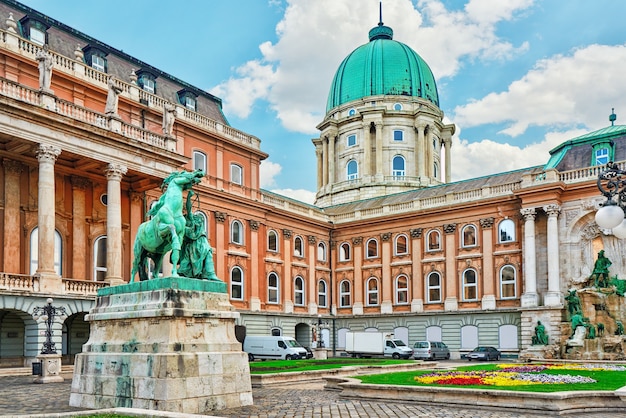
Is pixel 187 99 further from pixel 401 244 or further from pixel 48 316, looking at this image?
pixel 48 316

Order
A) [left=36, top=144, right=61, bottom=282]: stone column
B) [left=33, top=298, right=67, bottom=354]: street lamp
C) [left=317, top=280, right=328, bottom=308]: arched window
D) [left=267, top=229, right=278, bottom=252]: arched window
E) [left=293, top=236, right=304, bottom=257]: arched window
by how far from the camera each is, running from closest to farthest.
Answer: [left=33, top=298, right=67, bottom=354]: street lamp < [left=36, top=144, right=61, bottom=282]: stone column < [left=267, top=229, right=278, bottom=252]: arched window < [left=293, top=236, right=304, bottom=257]: arched window < [left=317, top=280, right=328, bottom=308]: arched window

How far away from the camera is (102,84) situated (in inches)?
1497

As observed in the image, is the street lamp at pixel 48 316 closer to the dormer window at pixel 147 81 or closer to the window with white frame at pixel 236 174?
the dormer window at pixel 147 81

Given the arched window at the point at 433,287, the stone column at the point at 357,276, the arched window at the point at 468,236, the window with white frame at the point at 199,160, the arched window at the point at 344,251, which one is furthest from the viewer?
the arched window at the point at 344,251

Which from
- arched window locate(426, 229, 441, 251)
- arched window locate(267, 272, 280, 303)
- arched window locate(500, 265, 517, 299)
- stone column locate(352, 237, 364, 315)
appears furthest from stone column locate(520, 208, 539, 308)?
arched window locate(267, 272, 280, 303)

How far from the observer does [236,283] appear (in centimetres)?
4838

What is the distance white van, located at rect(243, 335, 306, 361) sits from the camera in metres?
41.1

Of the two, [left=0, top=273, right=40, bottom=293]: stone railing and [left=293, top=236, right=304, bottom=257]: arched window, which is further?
[left=293, top=236, right=304, bottom=257]: arched window

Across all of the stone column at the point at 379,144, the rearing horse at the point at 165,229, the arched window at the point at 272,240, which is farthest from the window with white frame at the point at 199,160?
the stone column at the point at 379,144

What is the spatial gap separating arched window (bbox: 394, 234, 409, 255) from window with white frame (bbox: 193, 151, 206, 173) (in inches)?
726

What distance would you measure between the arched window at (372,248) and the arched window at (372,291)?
2.08 meters

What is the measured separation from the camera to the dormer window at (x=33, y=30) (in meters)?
36.1

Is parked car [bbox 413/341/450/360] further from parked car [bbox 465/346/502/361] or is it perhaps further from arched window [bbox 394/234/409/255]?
arched window [bbox 394/234/409/255]

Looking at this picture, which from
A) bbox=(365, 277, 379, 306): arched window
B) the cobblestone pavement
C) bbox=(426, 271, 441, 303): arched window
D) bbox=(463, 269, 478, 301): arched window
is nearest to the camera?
the cobblestone pavement
